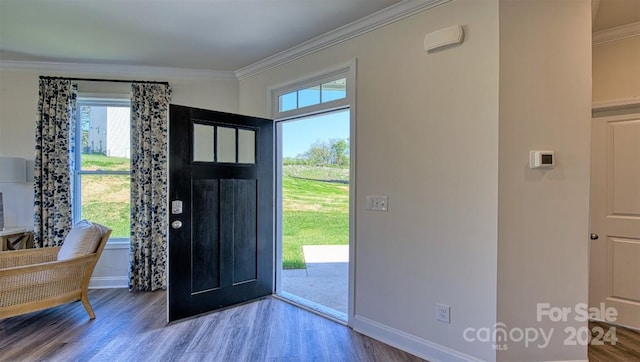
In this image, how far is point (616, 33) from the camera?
294 cm

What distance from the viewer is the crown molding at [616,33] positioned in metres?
2.86

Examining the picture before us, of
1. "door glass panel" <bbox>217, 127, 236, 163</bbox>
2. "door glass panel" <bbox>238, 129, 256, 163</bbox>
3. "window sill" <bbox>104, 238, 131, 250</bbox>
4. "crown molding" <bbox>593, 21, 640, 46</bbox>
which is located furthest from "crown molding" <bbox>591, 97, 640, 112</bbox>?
"window sill" <bbox>104, 238, 131, 250</bbox>

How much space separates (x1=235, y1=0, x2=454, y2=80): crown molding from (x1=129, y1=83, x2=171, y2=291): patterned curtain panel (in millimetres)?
1160

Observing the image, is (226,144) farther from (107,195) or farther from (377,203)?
(107,195)

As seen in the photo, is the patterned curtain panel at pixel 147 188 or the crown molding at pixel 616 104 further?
the patterned curtain panel at pixel 147 188

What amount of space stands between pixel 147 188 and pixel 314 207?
11.3 ft

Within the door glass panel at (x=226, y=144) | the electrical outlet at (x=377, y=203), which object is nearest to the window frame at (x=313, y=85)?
the door glass panel at (x=226, y=144)

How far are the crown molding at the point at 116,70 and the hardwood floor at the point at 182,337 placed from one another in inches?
103

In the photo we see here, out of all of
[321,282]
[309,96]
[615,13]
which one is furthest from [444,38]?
[321,282]

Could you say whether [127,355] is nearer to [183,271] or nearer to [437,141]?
[183,271]

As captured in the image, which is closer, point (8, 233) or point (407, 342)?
point (407, 342)

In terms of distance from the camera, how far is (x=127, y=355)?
8.02 feet

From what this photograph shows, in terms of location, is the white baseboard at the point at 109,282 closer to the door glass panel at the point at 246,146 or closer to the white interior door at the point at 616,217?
the door glass panel at the point at 246,146

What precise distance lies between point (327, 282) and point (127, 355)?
2.46 m
